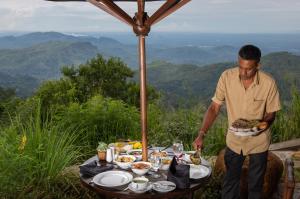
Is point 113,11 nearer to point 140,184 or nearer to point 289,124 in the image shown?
point 140,184

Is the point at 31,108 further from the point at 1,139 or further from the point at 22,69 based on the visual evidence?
the point at 22,69

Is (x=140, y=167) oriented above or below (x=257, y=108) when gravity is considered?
below

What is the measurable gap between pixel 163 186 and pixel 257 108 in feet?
2.98

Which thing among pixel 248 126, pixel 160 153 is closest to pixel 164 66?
pixel 160 153

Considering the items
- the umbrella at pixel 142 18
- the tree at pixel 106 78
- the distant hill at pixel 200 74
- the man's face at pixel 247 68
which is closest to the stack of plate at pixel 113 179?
the umbrella at pixel 142 18

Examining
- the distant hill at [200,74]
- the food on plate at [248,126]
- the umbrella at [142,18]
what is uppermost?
the umbrella at [142,18]

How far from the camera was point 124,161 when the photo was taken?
3.46 meters

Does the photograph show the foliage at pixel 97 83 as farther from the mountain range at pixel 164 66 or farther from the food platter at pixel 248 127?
the food platter at pixel 248 127

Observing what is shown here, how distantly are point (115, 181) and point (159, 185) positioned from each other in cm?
34

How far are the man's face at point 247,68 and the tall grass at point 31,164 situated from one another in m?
1.92

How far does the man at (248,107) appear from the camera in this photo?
311 cm

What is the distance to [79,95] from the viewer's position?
1412 cm

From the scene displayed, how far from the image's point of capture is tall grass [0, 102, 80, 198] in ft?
12.4

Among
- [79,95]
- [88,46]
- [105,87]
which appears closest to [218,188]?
[79,95]
